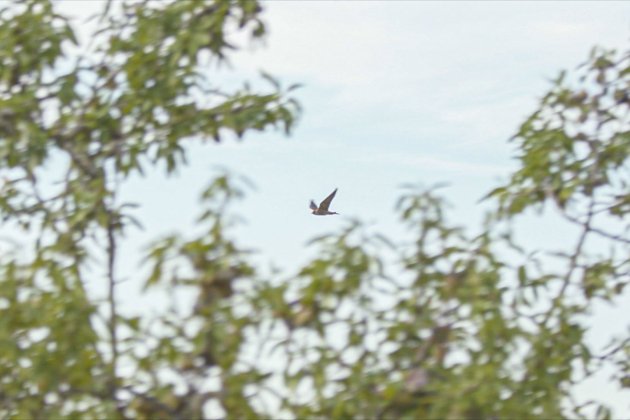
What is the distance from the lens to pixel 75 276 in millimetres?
8578

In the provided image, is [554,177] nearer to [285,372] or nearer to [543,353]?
[543,353]

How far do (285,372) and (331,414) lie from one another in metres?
0.39

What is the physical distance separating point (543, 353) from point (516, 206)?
158 cm

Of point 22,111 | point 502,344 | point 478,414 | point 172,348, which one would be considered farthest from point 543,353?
point 22,111

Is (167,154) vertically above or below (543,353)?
above

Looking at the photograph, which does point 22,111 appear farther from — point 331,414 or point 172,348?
point 331,414

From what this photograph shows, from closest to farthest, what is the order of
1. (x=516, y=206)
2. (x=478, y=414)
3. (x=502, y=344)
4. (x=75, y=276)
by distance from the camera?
1. (x=478, y=414)
2. (x=502, y=344)
3. (x=75, y=276)
4. (x=516, y=206)

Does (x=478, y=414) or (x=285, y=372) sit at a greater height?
(x=285, y=372)

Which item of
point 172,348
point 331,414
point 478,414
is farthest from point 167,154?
point 478,414

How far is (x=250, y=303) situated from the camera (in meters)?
7.48

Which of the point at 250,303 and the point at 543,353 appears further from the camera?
the point at 543,353

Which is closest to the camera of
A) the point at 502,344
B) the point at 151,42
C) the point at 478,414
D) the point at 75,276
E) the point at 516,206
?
the point at 478,414

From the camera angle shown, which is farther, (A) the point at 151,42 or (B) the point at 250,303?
(A) the point at 151,42

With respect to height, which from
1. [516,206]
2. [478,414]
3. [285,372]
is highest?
[516,206]
